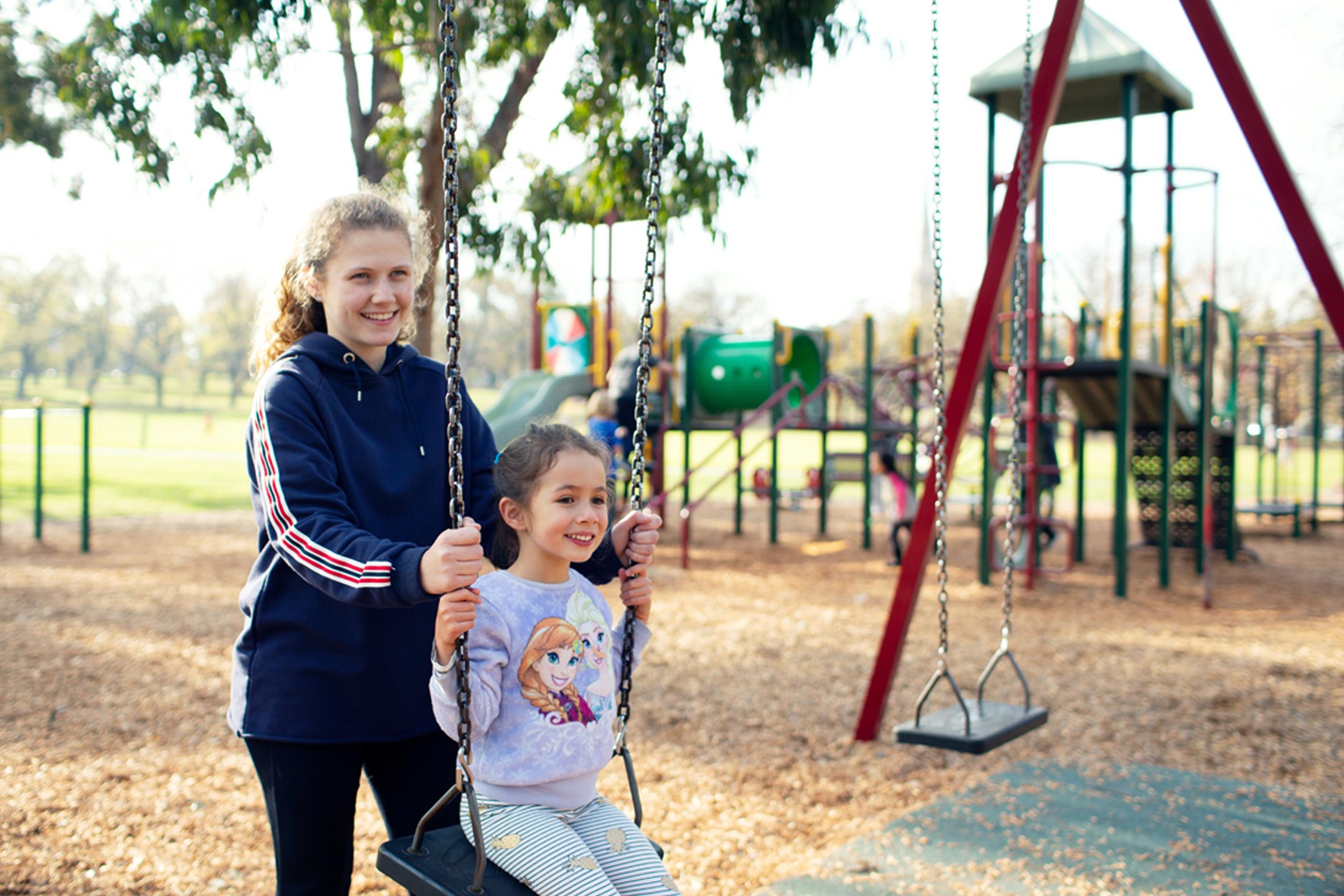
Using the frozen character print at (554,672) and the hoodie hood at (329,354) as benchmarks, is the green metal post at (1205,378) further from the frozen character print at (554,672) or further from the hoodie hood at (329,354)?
the hoodie hood at (329,354)

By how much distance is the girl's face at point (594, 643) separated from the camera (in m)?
1.83

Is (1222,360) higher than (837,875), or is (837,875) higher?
(1222,360)

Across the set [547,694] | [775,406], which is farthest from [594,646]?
[775,406]

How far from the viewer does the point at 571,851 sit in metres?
1.70

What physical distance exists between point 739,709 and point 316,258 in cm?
364

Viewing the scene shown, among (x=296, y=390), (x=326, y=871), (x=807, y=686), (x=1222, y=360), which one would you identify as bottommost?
(x=807, y=686)

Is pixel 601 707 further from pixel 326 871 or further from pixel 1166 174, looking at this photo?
pixel 1166 174

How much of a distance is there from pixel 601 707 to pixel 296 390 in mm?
735

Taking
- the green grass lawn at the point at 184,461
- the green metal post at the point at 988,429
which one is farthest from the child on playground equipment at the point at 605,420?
the green metal post at the point at 988,429

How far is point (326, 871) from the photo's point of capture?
1.89 m

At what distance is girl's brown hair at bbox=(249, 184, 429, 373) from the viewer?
6.06ft

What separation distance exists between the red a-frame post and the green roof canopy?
14.9 ft

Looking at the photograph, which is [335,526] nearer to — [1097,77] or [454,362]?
[454,362]

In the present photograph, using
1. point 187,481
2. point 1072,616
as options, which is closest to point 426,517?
point 1072,616
